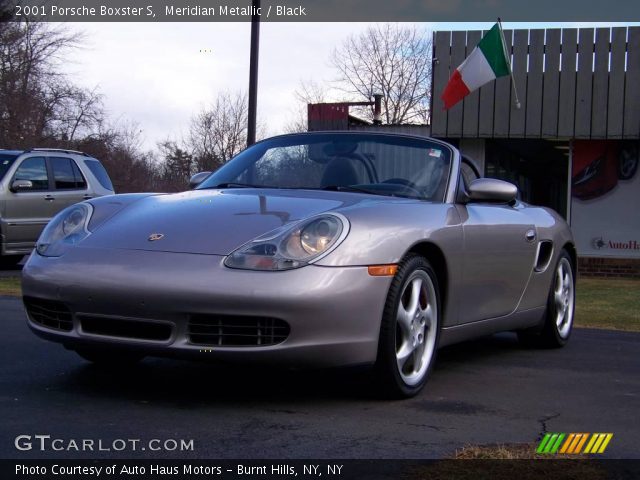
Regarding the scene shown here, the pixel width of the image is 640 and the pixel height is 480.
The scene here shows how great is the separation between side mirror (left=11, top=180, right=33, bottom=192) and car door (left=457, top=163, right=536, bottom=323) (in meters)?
8.68

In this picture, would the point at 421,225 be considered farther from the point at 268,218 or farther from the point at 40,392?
the point at 40,392

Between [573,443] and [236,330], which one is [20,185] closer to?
[236,330]

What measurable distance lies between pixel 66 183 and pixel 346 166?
9.19m

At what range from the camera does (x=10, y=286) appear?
373 inches

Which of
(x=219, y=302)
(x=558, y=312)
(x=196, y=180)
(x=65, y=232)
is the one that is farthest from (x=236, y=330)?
(x=558, y=312)

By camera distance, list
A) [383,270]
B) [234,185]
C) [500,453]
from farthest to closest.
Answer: [234,185]
[383,270]
[500,453]

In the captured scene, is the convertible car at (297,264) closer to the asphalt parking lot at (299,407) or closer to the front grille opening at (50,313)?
the front grille opening at (50,313)

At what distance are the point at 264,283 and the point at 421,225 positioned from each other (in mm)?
983

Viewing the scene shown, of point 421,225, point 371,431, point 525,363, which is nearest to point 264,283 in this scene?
point 371,431

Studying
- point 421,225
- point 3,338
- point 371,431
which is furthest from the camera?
point 3,338

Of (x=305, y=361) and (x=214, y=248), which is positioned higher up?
(x=214, y=248)

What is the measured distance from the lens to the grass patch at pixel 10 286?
878 cm

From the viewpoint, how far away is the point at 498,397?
13.8 feet
